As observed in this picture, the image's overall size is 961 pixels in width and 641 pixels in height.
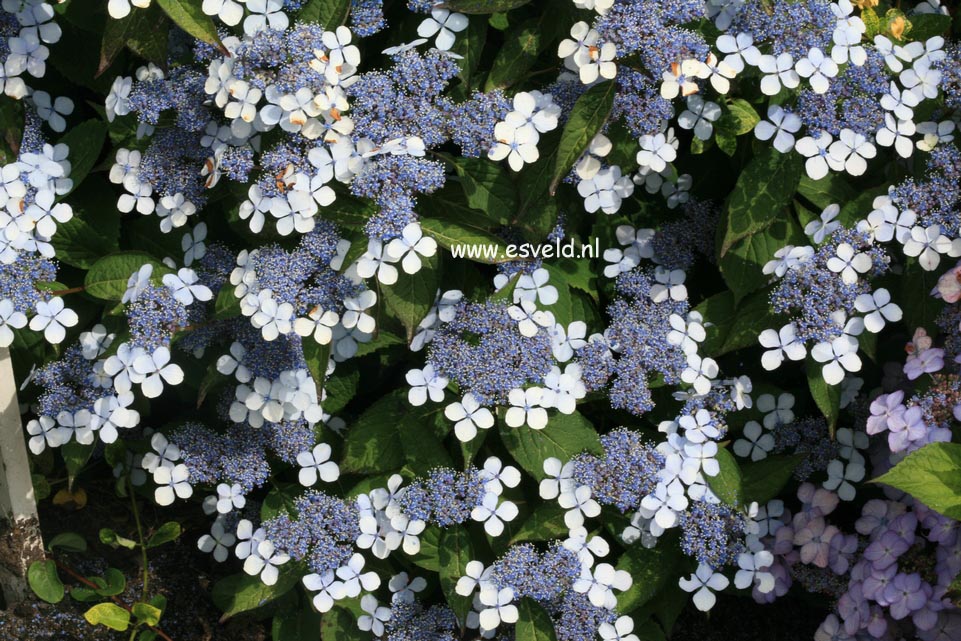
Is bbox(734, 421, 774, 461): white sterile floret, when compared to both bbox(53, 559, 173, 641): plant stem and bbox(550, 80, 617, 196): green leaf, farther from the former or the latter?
bbox(53, 559, 173, 641): plant stem

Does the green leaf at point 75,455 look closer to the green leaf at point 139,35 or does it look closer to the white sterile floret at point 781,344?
the green leaf at point 139,35

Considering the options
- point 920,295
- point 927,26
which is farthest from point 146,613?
point 927,26

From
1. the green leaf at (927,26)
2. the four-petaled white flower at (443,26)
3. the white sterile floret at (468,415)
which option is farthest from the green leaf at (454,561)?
the green leaf at (927,26)

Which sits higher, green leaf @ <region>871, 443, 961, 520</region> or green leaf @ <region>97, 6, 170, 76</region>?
green leaf @ <region>97, 6, 170, 76</region>

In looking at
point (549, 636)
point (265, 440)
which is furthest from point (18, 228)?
point (549, 636)

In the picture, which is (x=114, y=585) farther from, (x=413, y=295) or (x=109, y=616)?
(x=413, y=295)

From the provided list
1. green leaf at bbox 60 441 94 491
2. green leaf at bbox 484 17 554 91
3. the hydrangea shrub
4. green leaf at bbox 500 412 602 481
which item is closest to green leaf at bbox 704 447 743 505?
the hydrangea shrub

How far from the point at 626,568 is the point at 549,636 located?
277 millimetres

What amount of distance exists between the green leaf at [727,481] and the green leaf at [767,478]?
104 millimetres

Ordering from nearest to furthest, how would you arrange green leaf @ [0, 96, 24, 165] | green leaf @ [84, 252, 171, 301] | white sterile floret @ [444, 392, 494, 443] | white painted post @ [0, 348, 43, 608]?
white sterile floret @ [444, 392, 494, 443]
green leaf @ [84, 252, 171, 301]
green leaf @ [0, 96, 24, 165]
white painted post @ [0, 348, 43, 608]

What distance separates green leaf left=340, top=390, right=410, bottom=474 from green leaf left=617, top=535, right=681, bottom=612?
2.10ft

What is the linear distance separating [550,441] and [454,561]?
0.39m

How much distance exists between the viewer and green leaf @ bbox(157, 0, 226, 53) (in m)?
2.36

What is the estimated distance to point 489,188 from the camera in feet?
8.56
